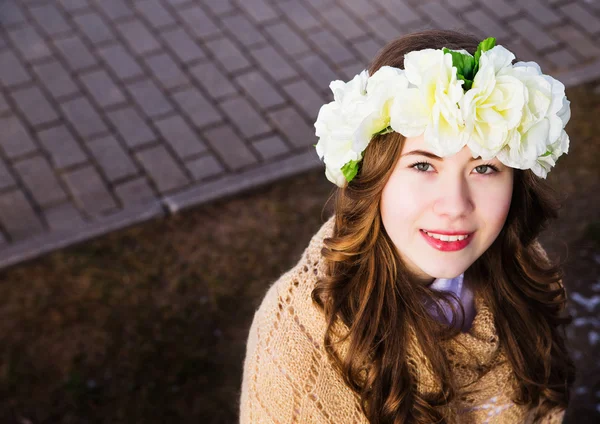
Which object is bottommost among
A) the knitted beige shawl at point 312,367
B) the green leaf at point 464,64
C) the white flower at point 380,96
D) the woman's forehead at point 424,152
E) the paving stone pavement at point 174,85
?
the paving stone pavement at point 174,85

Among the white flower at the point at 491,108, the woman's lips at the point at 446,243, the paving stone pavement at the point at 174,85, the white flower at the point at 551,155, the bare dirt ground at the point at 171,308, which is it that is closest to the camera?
the white flower at the point at 491,108

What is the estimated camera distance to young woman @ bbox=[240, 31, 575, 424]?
1.65 metres

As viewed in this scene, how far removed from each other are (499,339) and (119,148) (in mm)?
2661

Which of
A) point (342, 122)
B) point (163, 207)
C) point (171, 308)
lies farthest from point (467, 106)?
point (163, 207)

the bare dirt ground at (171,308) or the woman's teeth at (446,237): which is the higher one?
the woman's teeth at (446,237)

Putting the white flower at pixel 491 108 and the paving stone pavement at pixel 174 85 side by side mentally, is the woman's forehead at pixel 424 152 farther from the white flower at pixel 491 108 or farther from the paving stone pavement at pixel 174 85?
the paving stone pavement at pixel 174 85

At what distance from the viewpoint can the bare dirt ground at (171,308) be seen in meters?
3.30

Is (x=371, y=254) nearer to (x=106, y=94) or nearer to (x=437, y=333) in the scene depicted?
(x=437, y=333)

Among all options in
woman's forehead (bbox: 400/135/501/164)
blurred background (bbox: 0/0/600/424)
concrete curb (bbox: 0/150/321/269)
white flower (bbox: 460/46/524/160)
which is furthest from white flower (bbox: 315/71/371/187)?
concrete curb (bbox: 0/150/321/269)

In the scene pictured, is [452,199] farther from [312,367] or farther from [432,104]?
[312,367]

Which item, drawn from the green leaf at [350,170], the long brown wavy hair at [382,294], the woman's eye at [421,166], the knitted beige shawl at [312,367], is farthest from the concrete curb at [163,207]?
the woman's eye at [421,166]

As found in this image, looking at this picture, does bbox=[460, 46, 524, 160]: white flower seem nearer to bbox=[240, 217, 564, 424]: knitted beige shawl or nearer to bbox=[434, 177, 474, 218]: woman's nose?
bbox=[434, 177, 474, 218]: woman's nose

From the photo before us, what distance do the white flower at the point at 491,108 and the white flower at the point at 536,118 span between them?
0.9 inches

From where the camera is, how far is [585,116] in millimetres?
4562
